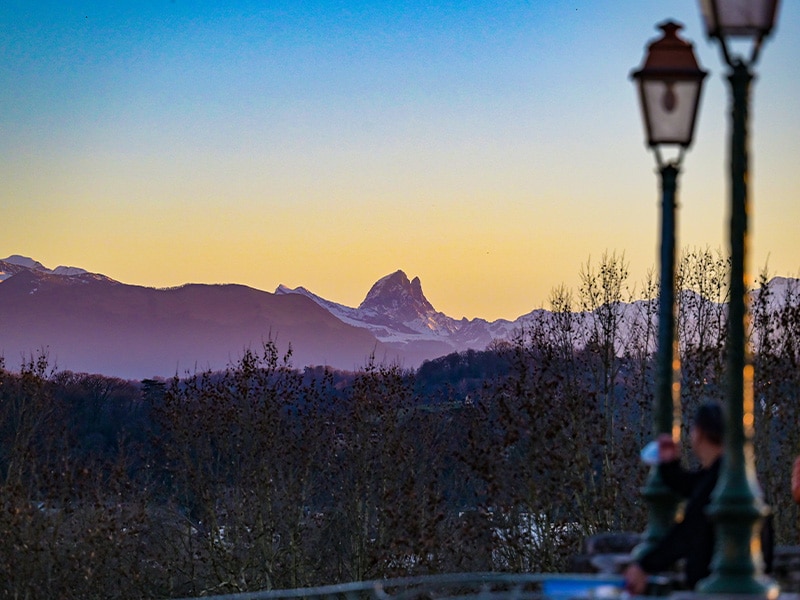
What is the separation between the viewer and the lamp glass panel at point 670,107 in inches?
332

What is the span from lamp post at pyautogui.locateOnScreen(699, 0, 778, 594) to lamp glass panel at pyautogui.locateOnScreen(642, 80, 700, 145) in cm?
162

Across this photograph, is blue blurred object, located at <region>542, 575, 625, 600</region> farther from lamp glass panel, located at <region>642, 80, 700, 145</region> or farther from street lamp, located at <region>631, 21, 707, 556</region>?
lamp glass panel, located at <region>642, 80, 700, 145</region>

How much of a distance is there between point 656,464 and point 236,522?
2554cm

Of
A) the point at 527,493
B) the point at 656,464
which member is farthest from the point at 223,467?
the point at 656,464

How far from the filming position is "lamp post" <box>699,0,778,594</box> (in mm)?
6188

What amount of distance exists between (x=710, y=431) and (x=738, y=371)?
0.64m

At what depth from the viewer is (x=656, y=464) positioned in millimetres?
7934

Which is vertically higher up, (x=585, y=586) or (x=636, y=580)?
(x=636, y=580)

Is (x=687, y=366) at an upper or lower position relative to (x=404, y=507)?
upper

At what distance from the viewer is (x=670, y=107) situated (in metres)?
8.50

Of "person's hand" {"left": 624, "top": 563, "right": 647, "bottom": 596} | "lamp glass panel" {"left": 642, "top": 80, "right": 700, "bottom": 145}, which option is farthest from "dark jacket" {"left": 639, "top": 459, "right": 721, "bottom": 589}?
"lamp glass panel" {"left": 642, "top": 80, "right": 700, "bottom": 145}

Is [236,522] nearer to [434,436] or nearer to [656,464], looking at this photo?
[434,436]

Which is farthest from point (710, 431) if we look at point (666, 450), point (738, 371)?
point (666, 450)

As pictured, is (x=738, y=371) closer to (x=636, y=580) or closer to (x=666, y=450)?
(x=636, y=580)
